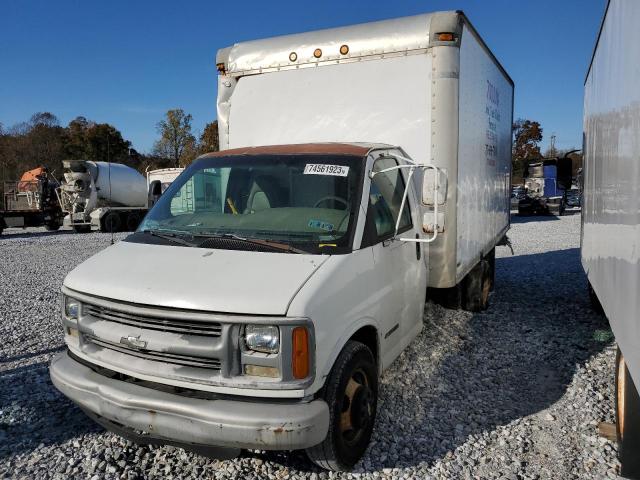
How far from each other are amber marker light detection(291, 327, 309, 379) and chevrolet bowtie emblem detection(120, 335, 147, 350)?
877 millimetres

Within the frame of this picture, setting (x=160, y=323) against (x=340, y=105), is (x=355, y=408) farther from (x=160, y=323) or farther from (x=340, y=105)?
(x=340, y=105)

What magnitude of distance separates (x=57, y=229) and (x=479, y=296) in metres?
22.9

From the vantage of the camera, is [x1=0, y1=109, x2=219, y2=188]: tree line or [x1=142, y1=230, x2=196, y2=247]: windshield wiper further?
[x1=0, y1=109, x2=219, y2=188]: tree line

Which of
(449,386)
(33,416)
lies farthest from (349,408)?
(33,416)

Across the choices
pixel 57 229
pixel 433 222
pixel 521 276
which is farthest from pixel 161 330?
pixel 57 229

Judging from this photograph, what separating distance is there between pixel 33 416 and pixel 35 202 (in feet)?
73.1

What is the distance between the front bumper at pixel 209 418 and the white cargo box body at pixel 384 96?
8.94 feet

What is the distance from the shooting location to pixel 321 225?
11.3 feet

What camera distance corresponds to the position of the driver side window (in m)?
3.71

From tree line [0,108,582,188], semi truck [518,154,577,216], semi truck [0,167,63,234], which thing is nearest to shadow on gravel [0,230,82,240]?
semi truck [0,167,63,234]

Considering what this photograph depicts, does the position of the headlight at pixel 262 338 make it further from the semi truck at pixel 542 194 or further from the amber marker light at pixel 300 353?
the semi truck at pixel 542 194

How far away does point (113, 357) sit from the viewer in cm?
301

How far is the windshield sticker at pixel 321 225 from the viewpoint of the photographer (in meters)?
3.42

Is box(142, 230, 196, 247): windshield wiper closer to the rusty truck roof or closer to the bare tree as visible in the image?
the rusty truck roof
